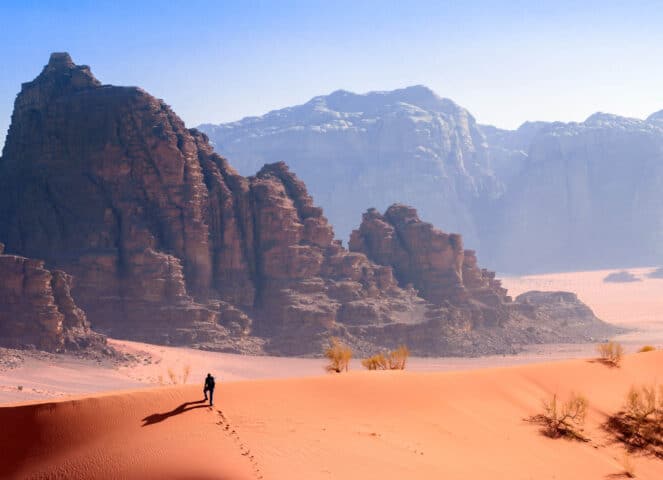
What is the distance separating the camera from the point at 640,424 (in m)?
21.9

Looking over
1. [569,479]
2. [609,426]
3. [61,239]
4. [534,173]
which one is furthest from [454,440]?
[534,173]

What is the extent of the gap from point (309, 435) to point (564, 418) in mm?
7276

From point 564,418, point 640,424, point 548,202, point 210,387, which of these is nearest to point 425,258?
point 640,424

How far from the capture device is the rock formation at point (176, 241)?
60.9 m

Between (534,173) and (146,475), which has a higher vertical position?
(534,173)

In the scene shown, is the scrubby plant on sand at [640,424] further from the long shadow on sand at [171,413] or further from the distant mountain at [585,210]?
the distant mountain at [585,210]

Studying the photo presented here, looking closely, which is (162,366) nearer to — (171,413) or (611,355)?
(611,355)

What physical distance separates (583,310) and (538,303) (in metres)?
5.18

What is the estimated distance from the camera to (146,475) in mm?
16047

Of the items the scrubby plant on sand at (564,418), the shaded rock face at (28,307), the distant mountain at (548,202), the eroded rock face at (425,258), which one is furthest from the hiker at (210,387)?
the distant mountain at (548,202)

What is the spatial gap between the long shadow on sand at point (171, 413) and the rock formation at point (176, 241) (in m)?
41.0

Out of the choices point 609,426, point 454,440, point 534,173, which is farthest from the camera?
point 534,173

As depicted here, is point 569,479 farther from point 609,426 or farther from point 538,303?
point 538,303

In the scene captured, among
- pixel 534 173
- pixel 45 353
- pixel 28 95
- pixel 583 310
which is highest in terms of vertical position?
pixel 534 173
